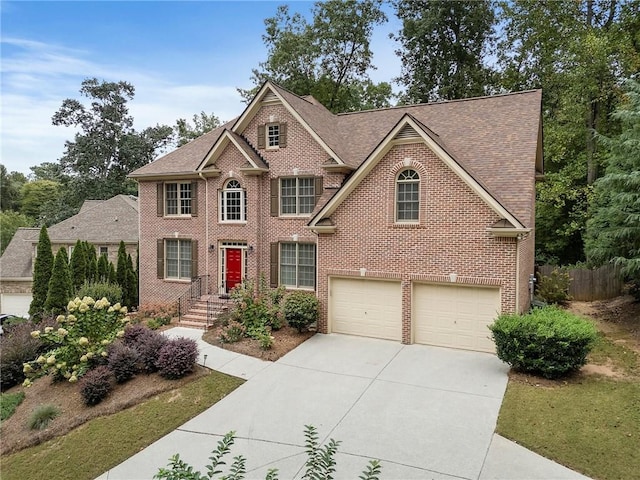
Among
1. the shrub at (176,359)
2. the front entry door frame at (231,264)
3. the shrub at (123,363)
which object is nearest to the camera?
the shrub at (176,359)

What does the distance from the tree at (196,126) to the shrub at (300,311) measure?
97.2 feet

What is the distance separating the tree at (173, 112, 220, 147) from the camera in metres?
40.2

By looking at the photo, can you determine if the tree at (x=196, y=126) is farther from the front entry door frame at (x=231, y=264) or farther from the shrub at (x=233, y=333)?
the shrub at (x=233, y=333)

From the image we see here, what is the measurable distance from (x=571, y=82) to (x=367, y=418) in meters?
23.1

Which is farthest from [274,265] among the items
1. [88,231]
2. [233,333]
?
[88,231]

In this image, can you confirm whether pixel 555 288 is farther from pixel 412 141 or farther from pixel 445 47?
pixel 445 47

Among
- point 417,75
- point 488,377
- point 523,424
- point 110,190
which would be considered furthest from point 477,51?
point 110,190

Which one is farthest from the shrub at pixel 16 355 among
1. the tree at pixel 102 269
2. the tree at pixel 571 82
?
the tree at pixel 571 82

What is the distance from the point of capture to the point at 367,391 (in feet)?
33.0

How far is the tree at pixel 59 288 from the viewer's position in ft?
60.3

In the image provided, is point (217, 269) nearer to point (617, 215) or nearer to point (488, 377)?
point (488, 377)

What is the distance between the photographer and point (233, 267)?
18.2 m

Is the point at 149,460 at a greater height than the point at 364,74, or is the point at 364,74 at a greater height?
the point at 364,74

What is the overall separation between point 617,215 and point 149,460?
16.3 metres
